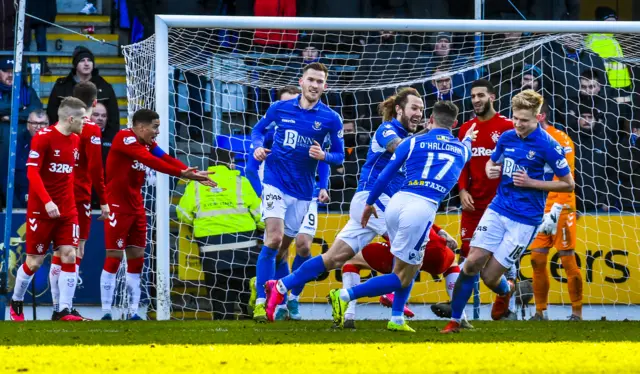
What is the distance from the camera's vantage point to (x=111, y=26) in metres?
13.9

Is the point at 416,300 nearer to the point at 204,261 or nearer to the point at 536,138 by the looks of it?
the point at 204,261

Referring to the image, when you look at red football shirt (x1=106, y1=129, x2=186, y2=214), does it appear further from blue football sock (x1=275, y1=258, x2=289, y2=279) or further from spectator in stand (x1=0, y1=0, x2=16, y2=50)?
spectator in stand (x1=0, y1=0, x2=16, y2=50)

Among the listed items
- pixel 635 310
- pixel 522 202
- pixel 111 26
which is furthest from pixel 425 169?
pixel 111 26

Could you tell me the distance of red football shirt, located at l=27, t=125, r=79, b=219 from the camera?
8.94 metres

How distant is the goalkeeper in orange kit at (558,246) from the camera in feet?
31.9

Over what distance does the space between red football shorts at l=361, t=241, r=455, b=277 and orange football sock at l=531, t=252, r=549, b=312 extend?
121 cm

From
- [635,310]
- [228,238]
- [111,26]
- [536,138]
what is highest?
[111,26]

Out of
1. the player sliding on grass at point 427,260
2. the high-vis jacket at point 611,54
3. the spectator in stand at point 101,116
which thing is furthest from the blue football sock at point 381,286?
the spectator in stand at point 101,116

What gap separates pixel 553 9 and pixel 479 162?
467cm

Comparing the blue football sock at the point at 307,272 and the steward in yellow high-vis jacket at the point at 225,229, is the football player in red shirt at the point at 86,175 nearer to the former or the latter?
the steward in yellow high-vis jacket at the point at 225,229

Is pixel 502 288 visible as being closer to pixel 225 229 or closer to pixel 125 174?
pixel 225 229

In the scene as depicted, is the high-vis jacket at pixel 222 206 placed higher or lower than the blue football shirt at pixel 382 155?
lower

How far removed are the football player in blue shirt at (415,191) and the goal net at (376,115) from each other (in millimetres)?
2856

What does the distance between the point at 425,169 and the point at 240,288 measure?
3.81 meters
